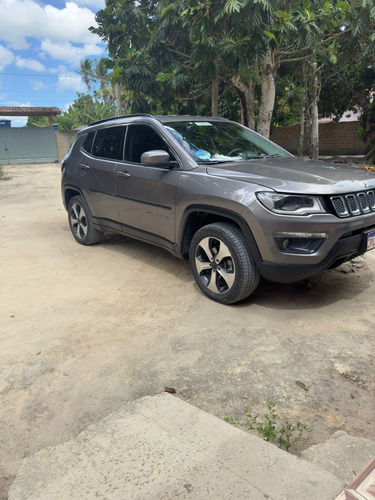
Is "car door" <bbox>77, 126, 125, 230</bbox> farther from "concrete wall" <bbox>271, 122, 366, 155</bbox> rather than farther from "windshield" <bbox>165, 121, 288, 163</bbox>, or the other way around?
"concrete wall" <bbox>271, 122, 366, 155</bbox>

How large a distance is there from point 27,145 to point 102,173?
23.2 m

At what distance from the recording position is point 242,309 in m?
3.55

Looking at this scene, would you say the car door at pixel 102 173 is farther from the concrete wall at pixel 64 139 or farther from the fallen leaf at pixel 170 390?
the concrete wall at pixel 64 139

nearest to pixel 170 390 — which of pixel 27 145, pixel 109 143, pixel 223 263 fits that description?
pixel 223 263

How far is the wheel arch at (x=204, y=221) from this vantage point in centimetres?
331

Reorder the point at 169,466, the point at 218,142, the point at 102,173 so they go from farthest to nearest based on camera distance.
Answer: the point at 102,173, the point at 218,142, the point at 169,466

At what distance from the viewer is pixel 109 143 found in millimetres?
5039

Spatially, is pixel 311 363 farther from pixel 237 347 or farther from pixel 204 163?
pixel 204 163

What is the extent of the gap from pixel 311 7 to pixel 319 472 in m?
7.71

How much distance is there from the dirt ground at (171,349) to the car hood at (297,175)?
3.54 feet

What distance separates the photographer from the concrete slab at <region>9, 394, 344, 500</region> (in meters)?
1.69

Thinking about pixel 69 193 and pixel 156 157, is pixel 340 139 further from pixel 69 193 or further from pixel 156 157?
pixel 156 157

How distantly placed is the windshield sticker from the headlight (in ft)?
3.32

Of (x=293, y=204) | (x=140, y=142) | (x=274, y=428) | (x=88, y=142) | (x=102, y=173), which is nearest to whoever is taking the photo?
(x=274, y=428)
